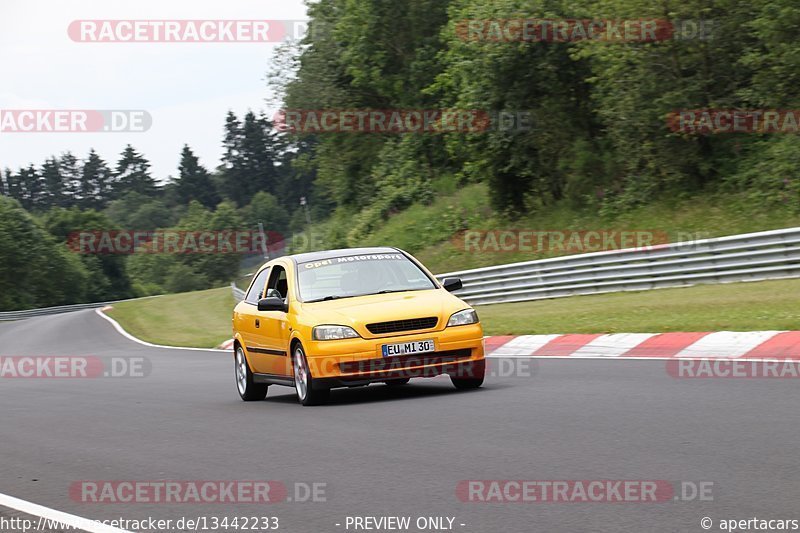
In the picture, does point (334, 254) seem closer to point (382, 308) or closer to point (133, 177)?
point (382, 308)

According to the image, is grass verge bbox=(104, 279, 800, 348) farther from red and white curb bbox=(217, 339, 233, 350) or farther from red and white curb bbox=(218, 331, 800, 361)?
red and white curb bbox=(217, 339, 233, 350)

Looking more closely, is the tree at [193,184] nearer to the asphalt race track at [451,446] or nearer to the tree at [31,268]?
the tree at [31,268]

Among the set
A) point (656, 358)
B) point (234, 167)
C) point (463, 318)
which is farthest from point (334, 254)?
point (234, 167)

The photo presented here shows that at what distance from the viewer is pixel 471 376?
12047mm

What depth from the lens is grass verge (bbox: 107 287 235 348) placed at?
32.7m

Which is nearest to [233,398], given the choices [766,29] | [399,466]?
[399,466]

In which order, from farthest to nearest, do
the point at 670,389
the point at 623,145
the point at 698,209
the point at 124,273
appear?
the point at 124,273 → the point at 623,145 → the point at 698,209 → the point at 670,389

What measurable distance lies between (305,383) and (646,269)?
1481 cm

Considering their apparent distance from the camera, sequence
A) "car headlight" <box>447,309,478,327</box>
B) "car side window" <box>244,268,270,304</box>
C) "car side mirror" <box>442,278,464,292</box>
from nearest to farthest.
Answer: "car headlight" <box>447,309,478,327</box>, "car side mirror" <box>442,278,464,292</box>, "car side window" <box>244,268,270,304</box>

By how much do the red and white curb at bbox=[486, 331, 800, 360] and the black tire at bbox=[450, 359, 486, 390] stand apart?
270 cm

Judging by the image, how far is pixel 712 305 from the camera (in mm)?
18500

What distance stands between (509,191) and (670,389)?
29065 millimetres

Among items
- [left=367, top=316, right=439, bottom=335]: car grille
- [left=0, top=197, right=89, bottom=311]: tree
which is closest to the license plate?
[left=367, top=316, right=439, bottom=335]: car grille

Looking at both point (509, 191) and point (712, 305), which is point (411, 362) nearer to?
point (712, 305)
